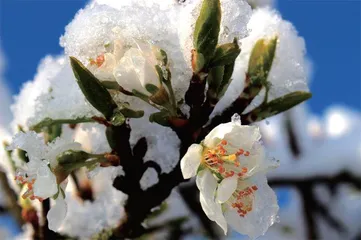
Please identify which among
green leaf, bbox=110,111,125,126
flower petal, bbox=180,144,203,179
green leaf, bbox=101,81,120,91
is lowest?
flower petal, bbox=180,144,203,179

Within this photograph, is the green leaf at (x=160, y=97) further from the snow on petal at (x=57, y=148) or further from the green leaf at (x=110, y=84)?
the snow on petal at (x=57, y=148)

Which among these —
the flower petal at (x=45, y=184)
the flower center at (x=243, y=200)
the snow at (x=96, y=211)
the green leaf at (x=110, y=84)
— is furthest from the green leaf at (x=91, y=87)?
the snow at (x=96, y=211)

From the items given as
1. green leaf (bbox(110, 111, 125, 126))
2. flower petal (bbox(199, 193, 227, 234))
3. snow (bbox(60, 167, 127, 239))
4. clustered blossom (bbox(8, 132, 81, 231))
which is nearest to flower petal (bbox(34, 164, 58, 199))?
clustered blossom (bbox(8, 132, 81, 231))

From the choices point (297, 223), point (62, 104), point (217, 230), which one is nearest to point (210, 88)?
point (62, 104)

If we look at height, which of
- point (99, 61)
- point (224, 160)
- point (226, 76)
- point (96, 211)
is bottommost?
point (96, 211)

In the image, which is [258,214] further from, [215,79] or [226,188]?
[215,79]

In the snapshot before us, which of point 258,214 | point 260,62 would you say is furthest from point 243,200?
point 260,62

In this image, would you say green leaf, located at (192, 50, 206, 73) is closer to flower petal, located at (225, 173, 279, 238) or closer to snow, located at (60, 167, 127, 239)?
flower petal, located at (225, 173, 279, 238)
